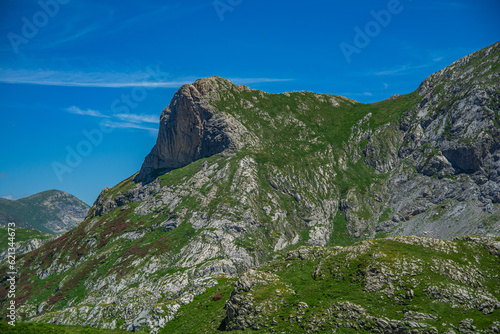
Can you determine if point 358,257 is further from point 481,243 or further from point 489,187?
point 489,187

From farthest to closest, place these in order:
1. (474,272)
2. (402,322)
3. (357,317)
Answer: (474,272) → (357,317) → (402,322)

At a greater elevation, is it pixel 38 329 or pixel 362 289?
pixel 38 329

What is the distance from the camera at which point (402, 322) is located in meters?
50.1

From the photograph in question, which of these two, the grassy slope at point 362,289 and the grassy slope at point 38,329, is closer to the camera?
the grassy slope at point 38,329

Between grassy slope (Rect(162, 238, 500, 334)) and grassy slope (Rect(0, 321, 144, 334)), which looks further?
grassy slope (Rect(162, 238, 500, 334))

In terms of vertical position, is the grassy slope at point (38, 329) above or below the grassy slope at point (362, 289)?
above

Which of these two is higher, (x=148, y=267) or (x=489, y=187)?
(x=148, y=267)

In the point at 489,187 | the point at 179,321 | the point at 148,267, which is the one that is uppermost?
the point at 148,267

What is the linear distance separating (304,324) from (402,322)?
1467 cm

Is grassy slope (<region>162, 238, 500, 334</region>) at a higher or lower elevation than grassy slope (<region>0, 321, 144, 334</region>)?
lower

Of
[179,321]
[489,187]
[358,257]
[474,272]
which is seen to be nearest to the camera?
[474,272]

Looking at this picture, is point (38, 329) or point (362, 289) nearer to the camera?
point (38, 329)

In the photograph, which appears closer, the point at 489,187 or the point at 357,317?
the point at 357,317

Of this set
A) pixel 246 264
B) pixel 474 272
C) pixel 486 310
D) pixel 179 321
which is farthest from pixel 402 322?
pixel 246 264
